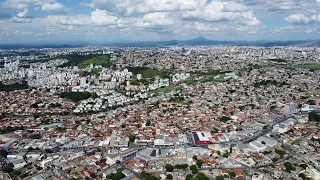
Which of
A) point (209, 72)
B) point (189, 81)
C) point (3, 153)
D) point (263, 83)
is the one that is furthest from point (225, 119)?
point (209, 72)

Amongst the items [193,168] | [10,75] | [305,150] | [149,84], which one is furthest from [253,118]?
[10,75]

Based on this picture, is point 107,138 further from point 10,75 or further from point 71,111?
point 10,75

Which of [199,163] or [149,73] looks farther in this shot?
[149,73]

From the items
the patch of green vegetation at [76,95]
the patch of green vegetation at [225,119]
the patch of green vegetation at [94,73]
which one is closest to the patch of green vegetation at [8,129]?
the patch of green vegetation at [76,95]

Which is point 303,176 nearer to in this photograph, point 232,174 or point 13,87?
point 232,174

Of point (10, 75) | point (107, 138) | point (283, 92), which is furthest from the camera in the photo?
point (10, 75)

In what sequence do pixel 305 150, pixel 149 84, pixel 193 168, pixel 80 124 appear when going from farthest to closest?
pixel 149 84 < pixel 80 124 < pixel 305 150 < pixel 193 168

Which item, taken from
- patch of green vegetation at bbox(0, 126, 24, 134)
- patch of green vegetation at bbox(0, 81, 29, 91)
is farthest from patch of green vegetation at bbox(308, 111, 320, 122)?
patch of green vegetation at bbox(0, 81, 29, 91)

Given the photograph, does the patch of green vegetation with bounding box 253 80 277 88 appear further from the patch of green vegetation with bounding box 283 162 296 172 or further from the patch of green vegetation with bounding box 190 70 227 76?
the patch of green vegetation with bounding box 283 162 296 172
